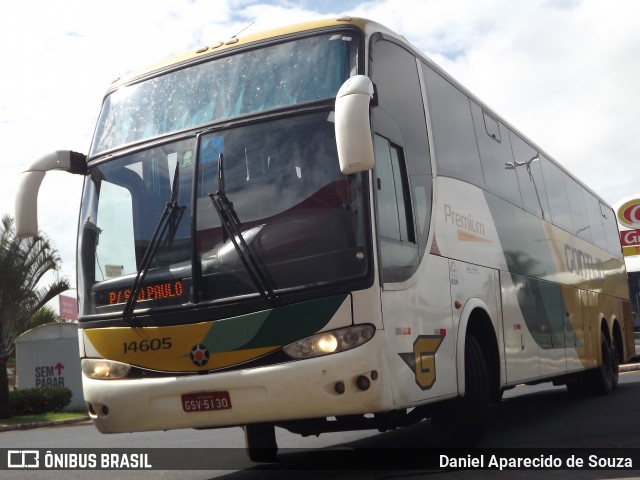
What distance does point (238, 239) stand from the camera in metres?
7.21

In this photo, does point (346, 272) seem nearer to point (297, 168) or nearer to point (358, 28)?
point (297, 168)

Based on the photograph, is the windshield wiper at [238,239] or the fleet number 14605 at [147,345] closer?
the windshield wiper at [238,239]

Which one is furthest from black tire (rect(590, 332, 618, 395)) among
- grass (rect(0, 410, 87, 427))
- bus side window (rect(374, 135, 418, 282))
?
grass (rect(0, 410, 87, 427))

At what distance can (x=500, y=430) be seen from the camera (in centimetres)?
1122

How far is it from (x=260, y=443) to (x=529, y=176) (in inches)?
222

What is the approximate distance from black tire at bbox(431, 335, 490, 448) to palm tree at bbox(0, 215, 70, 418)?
18.8 m

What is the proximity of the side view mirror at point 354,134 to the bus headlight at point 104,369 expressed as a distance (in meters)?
2.41

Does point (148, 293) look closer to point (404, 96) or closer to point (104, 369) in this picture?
point (104, 369)

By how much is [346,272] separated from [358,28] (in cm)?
207

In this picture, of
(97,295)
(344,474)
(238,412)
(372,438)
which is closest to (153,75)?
(97,295)

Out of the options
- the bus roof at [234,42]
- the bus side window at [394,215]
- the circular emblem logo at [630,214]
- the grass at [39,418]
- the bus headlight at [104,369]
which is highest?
the circular emblem logo at [630,214]

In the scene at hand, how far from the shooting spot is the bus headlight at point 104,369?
7520 millimetres

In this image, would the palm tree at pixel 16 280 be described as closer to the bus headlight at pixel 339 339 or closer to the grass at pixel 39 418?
the grass at pixel 39 418

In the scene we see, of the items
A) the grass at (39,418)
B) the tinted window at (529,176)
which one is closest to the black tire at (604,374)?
the tinted window at (529,176)
